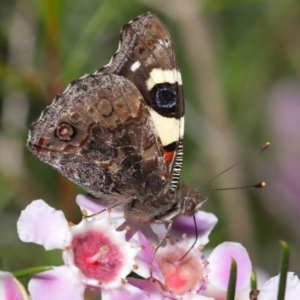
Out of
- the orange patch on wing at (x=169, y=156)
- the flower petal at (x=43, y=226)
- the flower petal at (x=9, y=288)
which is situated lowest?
the flower petal at (x=9, y=288)

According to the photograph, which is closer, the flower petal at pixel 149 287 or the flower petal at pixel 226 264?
the flower petal at pixel 149 287

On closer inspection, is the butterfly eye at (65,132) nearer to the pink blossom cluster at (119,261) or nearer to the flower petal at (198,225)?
the pink blossom cluster at (119,261)

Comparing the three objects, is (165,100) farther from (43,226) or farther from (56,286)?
(56,286)

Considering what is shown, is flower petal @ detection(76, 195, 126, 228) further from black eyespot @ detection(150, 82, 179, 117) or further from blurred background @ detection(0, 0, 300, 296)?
blurred background @ detection(0, 0, 300, 296)

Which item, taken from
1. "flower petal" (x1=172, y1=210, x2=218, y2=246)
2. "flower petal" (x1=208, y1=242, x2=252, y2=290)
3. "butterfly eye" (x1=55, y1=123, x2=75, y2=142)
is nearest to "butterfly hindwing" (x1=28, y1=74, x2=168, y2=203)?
"butterfly eye" (x1=55, y1=123, x2=75, y2=142)

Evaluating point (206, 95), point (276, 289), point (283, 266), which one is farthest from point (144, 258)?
point (206, 95)

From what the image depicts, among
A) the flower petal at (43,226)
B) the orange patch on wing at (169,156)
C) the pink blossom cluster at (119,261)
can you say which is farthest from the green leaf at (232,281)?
the orange patch on wing at (169,156)

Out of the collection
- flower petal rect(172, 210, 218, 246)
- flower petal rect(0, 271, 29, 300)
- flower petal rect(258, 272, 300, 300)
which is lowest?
flower petal rect(258, 272, 300, 300)
